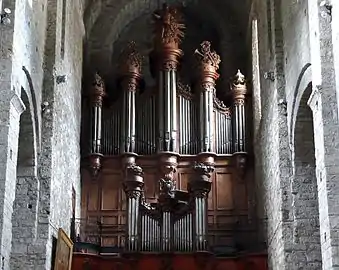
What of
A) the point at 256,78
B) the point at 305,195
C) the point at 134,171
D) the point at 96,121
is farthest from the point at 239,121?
the point at 305,195

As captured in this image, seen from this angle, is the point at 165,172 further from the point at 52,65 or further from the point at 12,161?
the point at 12,161

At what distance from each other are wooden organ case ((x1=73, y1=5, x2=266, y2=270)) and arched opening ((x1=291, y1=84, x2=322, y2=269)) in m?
4.03

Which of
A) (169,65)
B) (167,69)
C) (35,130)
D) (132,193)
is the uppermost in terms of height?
(169,65)

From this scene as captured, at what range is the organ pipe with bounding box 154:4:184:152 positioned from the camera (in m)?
25.1

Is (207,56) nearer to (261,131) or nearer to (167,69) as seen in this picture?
(167,69)

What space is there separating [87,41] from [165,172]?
17.1ft

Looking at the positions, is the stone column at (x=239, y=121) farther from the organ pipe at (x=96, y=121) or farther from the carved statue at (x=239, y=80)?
the organ pipe at (x=96, y=121)

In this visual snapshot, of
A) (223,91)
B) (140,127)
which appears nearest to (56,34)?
(140,127)

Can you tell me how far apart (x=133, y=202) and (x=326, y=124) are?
9201mm

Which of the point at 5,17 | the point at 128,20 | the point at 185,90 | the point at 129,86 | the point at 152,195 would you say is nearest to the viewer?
the point at 5,17

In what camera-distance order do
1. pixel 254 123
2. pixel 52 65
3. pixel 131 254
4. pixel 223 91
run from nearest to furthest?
pixel 52 65 < pixel 131 254 < pixel 254 123 < pixel 223 91

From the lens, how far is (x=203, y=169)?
22.9m

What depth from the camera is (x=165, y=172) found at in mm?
24750

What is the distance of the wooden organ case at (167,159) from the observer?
22656mm
